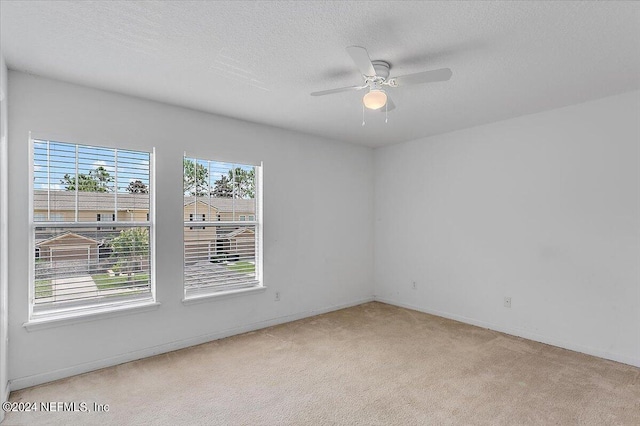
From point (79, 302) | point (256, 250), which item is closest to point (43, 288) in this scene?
point (79, 302)

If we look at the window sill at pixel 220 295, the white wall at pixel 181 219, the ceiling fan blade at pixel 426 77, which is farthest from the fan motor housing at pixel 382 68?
the window sill at pixel 220 295

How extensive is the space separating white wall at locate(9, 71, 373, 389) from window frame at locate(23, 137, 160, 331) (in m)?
0.05

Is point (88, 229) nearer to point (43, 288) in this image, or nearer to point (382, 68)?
point (43, 288)

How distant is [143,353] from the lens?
3227 mm

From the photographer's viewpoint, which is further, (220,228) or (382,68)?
(220,228)

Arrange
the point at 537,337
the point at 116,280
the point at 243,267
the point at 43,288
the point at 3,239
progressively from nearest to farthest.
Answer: the point at 3,239
the point at 43,288
the point at 116,280
the point at 537,337
the point at 243,267

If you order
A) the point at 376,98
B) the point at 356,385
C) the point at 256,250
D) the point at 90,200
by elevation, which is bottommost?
the point at 356,385

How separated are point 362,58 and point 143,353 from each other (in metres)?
3.16

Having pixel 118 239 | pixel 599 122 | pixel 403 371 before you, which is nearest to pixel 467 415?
pixel 403 371

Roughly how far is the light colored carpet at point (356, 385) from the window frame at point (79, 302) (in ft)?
1.59

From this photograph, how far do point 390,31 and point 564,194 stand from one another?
2.67 meters

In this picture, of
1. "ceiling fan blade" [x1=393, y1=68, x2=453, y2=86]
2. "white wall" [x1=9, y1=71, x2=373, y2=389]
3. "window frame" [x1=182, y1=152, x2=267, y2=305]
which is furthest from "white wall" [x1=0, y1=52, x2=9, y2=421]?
"ceiling fan blade" [x1=393, y1=68, x2=453, y2=86]

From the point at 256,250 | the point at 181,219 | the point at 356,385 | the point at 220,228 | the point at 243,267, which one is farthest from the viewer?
the point at 256,250

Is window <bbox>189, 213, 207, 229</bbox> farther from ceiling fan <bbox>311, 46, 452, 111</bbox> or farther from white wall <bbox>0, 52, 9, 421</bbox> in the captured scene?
ceiling fan <bbox>311, 46, 452, 111</bbox>
